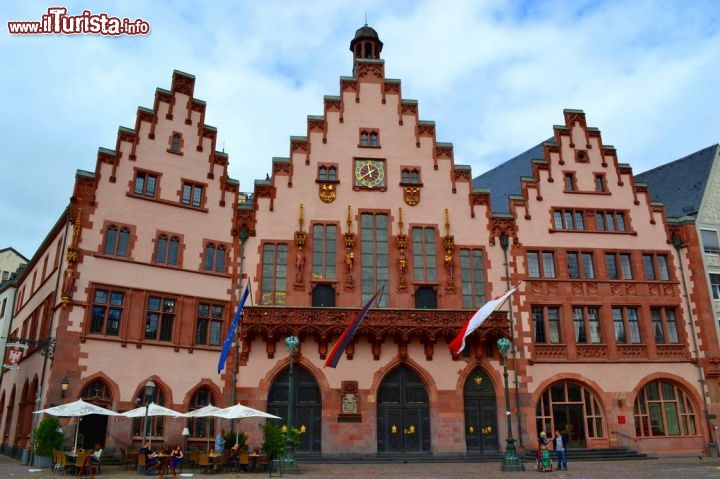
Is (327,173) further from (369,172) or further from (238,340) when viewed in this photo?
(238,340)

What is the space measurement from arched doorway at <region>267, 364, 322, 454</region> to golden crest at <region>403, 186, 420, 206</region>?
1228cm

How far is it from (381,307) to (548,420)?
1163 cm

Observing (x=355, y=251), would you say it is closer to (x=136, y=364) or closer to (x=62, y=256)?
(x=136, y=364)

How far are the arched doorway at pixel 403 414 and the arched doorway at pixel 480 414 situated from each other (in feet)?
7.81

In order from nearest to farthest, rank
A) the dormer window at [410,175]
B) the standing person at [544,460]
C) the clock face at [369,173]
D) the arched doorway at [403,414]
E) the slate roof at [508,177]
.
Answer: the standing person at [544,460], the arched doorway at [403,414], the clock face at [369,173], the dormer window at [410,175], the slate roof at [508,177]

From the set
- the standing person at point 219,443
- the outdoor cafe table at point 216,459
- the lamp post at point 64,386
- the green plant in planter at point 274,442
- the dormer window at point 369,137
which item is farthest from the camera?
the dormer window at point 369,137

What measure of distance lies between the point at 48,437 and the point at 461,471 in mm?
18261

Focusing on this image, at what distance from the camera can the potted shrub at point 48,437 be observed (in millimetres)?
26953

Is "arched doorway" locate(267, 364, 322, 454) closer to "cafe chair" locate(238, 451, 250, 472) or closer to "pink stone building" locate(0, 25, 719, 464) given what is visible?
"pink stone building" locate(0, 25, 719, 464)

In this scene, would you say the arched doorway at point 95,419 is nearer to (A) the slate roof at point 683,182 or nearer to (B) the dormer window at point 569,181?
(B) the dormer window at point 569,181

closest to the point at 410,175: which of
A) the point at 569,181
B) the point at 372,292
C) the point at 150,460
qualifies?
the point at 372,292

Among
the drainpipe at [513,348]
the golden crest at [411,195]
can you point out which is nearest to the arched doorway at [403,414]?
the drainpipe at [513,348]

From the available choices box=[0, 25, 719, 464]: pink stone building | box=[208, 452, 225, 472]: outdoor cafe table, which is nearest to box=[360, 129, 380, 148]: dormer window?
box=[0, 25, 719, 464]: pink stone building

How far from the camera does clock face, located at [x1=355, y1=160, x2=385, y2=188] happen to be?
39094 mm
